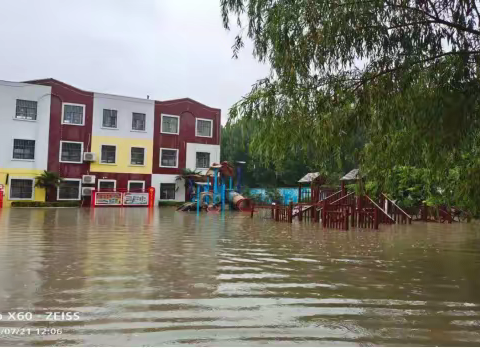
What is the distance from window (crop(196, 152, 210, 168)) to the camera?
38.6m

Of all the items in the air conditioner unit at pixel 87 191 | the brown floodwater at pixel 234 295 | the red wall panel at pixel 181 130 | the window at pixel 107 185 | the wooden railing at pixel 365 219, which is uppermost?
the red wall panel at pixel 181 130

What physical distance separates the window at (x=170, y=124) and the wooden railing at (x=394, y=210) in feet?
67.6

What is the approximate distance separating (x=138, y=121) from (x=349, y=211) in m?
23.1

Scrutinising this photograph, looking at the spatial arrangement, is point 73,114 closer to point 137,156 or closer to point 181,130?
point 137,156

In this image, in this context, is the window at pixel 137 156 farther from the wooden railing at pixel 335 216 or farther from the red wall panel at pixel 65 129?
the wooden railing at pixel 335 216

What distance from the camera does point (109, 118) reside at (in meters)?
35.1

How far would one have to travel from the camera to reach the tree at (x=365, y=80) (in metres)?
5.91

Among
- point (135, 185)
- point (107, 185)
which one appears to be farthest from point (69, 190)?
point (135, 185)

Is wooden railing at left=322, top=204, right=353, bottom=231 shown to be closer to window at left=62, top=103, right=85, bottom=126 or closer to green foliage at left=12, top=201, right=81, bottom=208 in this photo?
green foliage at left=12, top=201, right=81, bottom=208

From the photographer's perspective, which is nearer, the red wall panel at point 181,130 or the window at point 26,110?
the window at point 26,110

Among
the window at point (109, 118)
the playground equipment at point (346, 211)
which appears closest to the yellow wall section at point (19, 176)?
the window at point (109, 118)

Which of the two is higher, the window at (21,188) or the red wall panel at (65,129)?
the red wall panel at (65,129)

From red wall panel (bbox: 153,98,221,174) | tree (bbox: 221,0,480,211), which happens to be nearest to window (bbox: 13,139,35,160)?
red wall panel (bbox: 153,98,221,174)

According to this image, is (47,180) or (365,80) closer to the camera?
(365,80)
